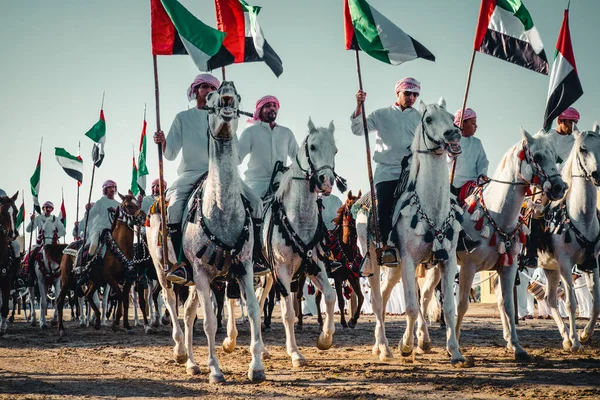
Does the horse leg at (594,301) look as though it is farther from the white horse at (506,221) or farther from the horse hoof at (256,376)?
the horse hoof at (256,376)

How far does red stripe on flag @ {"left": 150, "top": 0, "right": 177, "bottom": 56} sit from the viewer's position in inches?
415

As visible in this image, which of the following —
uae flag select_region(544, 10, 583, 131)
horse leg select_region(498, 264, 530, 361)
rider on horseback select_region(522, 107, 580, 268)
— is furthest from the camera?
rider on horseback select_region(522, 107, 580, 268)

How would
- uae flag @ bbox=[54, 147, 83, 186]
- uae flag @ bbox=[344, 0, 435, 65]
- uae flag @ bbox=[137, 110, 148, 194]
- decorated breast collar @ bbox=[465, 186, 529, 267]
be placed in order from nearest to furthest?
decorated breast collar @ bbox=[465, 186, 529, 267], uae flag @ bbox=[344, 0, 435, 65], uae flag @ bbox=[137, 110, 148, 194], uae flag @ bbox=[54, 147, 83, 186]

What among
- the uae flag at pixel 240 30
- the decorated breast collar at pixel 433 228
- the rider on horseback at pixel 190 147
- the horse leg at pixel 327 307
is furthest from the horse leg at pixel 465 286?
the uae flag at pixel 240 30

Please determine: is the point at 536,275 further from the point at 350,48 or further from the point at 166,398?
the point at 166,398

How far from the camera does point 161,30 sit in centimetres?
1053

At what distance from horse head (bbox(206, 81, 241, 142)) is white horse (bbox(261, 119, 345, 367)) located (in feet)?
4.73

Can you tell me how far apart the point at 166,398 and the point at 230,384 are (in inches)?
38.4

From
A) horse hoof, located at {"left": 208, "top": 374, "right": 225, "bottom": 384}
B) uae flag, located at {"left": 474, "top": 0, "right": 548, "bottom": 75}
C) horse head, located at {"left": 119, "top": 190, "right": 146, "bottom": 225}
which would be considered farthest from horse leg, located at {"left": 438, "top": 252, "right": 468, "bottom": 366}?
horse head, located at {"left": 119, "top": 190, "right": 146, "bottom": 225}

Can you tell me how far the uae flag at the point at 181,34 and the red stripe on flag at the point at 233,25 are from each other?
1229mm

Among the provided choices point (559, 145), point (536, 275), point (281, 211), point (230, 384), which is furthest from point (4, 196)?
point (536, 275)

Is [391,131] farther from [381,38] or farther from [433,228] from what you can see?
[433,228]

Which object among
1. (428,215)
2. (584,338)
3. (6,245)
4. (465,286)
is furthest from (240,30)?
(6,245)

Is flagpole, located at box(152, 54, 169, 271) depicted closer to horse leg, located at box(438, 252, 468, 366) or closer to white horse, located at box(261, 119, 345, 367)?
white horse, located at box(261, 119, 345, 367)
